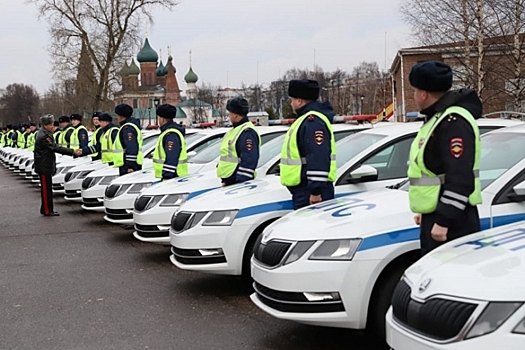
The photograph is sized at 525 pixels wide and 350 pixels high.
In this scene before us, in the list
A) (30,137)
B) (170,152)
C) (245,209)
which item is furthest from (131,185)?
(30,137)

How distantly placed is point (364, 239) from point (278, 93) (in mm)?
74622

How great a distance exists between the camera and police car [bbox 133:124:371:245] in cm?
801

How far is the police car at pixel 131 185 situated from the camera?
31.7 feet

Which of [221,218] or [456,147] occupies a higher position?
[456,147]

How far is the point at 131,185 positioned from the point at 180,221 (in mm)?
3600

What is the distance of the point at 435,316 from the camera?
3.12m

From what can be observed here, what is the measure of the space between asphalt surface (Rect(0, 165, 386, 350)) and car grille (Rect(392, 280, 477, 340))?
1.50m

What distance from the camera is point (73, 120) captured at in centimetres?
1748

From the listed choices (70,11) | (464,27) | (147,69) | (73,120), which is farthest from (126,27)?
(147,69)

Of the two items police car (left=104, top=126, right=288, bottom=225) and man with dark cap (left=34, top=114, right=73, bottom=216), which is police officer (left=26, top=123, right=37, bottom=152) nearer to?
man with dark cap (left=34, top=114, right=73, bottom=216)

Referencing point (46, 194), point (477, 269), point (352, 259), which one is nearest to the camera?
point (477, 269)

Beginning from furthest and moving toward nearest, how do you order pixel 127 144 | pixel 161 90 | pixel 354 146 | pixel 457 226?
pixel 161 90, pixel 127 144, pixel 354 146, pixel 457 226

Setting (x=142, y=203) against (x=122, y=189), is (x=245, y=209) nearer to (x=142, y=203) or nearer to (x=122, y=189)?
(x=142, y=203)

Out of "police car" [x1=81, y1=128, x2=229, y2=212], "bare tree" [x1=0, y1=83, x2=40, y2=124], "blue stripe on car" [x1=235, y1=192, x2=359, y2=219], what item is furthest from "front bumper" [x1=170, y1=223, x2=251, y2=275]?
"bare tree" [x1=0, y1=83, x2=40, y2=124]
